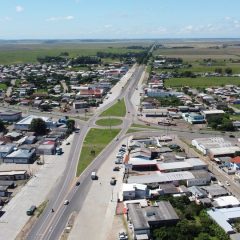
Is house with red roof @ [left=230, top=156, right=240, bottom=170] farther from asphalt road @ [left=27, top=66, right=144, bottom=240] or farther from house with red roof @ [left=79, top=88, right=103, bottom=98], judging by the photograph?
house with red roof @ [left=79, top=88, right=103, bottom=98]

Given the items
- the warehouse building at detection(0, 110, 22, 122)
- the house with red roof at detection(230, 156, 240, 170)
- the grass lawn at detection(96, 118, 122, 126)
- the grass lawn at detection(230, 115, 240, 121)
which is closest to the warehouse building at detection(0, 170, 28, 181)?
the house with red roof at detection(230, 156, 240, 170)

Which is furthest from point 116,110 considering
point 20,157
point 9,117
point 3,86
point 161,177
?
point 3,86

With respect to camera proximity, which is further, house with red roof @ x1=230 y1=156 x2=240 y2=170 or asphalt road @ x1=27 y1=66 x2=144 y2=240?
house with red roof @ x1=230 y1=156 x2=240 y2=170

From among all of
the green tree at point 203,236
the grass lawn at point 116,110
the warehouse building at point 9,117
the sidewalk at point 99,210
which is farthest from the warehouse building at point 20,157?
the grass lawn at point 116,110

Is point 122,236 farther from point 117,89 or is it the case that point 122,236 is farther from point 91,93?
point 117,89

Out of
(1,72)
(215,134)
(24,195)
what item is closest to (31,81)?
(1,72)
